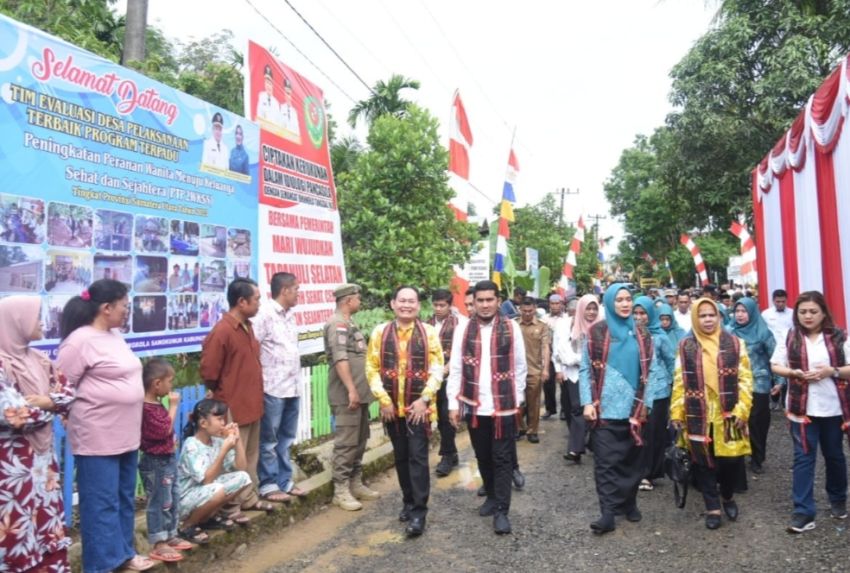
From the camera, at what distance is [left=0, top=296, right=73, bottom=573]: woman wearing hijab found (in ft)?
9.61

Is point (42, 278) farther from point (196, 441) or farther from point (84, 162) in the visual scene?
point (196, 441)

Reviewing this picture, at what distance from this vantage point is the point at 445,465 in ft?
21.2

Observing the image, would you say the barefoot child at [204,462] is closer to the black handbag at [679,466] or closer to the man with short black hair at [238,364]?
the man with short black hair at [238,364]

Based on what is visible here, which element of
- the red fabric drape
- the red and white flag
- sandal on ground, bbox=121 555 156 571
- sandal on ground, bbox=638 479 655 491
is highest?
the red and white flag

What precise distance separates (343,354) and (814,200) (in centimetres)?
574

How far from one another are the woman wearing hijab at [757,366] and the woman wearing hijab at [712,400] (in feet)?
5.13

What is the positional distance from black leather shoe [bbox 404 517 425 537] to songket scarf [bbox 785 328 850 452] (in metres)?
2.64

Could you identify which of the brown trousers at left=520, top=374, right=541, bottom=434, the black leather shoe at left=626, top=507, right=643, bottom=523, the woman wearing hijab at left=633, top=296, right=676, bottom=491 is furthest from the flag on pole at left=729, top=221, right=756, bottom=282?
the black leather shoe at left=626, top=507, right=643, bottom=523

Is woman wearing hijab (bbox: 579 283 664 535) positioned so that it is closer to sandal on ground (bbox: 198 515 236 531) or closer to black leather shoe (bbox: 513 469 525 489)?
black leather shoe (bbox: 513 469 525 489)

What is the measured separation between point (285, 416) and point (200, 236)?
1502 millimetres

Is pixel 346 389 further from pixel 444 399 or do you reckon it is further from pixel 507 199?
pixel 507 199

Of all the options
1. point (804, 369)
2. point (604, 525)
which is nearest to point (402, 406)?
point (604, 525)

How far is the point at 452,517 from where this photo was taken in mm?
5086

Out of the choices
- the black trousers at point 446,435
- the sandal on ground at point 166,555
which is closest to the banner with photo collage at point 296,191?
the black trousers at point 446,435
